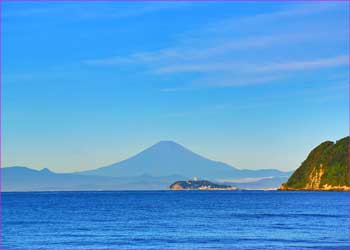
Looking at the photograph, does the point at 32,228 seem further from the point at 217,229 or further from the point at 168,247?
the point at 168,247

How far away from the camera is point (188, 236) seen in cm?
7356

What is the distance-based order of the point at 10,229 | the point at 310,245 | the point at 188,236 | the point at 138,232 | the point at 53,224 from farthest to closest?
the point at 53,224 < the point at 10,229 < the point at 138,232 < the point at 188,236 < the point at 310,245

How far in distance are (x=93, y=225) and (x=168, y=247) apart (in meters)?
30.8

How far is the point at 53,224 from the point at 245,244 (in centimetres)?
3808

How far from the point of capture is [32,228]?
87.9m

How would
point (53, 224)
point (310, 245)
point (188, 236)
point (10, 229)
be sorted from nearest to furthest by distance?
1. point (310, 245)
2. point (188, 236)
3. point (10, 229)
4. point (53, 224)

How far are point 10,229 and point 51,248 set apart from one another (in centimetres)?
2474

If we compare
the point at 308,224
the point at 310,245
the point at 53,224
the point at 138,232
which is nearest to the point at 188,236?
the point at 138,232

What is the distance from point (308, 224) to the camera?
292 feet

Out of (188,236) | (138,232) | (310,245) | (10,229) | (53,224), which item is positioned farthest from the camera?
(53,224)

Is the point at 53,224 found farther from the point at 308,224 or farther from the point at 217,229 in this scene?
the point at 308,224

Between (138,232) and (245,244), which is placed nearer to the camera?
(245,244)

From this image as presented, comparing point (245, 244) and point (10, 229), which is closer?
point (245, 244)

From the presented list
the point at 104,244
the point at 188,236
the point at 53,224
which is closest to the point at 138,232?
the point at 188,236
